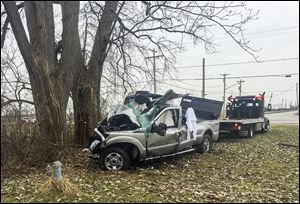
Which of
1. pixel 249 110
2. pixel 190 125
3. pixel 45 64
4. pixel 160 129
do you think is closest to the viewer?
pixel 45 64

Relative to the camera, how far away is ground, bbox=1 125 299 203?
761 centimetres

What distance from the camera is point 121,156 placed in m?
11.0

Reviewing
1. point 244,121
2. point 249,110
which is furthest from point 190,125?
point 249,110

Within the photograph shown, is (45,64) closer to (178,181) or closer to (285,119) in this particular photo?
(178,181)

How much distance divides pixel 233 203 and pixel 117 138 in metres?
4.42

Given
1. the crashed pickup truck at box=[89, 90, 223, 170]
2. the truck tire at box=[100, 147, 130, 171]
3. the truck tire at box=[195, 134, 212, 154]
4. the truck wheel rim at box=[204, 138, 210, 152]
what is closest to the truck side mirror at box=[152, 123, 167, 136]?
the crashed pickup truck at box=[89, 90, 223, 170]

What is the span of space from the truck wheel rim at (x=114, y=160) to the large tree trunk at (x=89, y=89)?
3.35 m

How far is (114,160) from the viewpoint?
11039 mm

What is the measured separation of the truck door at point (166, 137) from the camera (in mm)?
11703

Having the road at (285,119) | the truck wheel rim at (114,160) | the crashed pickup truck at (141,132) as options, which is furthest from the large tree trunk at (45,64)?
the road at (285,119)

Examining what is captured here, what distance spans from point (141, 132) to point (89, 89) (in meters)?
3.52

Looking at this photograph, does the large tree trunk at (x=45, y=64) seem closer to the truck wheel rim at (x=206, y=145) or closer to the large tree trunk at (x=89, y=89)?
the large tree trunk at (x=89, y=89)

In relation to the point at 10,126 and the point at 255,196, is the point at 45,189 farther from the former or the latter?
the point at 255,196

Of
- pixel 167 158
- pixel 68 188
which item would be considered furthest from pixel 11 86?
pixel 167 158
